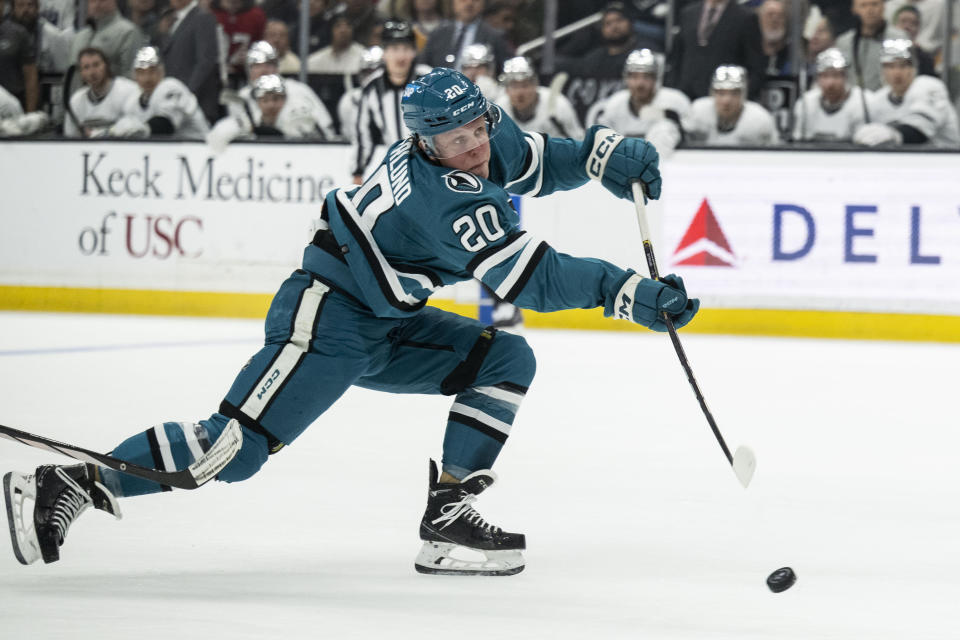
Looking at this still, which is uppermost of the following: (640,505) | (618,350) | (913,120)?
(913,120)

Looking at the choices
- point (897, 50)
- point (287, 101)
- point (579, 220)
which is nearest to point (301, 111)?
point (287, 101)

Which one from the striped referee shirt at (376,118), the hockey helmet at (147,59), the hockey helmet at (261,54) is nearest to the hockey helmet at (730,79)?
the striped referee shirt at (376,118)

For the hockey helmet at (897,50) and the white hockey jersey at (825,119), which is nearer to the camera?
the hockey helmet at (897,50)

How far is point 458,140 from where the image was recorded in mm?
3086

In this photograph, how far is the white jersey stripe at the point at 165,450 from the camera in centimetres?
304

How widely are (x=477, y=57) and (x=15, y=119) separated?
3.05 metres

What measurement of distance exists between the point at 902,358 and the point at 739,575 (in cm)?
445

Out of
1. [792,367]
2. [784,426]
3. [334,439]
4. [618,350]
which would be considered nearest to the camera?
[334,439]

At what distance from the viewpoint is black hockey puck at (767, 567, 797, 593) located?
114 inches

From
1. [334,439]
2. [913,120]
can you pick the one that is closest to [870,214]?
[913,120]

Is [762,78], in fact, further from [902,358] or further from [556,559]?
[556,559]

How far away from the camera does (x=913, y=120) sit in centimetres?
827

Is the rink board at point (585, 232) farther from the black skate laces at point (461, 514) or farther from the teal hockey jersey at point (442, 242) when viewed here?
the black skate laces at point (461, 514)

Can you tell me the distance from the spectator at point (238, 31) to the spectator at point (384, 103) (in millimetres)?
1490
